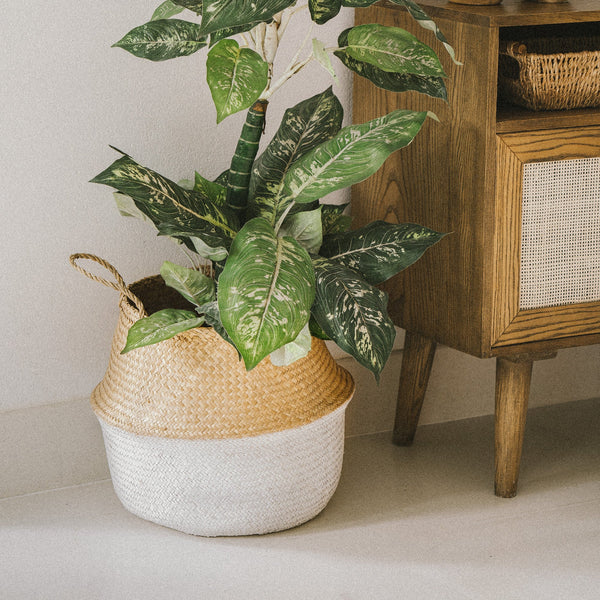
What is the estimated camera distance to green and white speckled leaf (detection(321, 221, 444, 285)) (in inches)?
55.0

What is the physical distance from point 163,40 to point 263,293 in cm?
41

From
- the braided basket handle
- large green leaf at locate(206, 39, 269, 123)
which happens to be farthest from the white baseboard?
large green leaf at locate(206, 39, 269, 123)

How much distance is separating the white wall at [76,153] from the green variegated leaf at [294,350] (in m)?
→ 0.41

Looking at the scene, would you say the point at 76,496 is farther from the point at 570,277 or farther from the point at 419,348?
the point at 570,277

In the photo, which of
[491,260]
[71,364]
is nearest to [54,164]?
[71,364]

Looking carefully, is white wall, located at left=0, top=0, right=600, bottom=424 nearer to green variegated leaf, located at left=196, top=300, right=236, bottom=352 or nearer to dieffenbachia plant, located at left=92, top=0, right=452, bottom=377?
dieffenbachia plant, located at left=92, top=0, right=452, bottom=377

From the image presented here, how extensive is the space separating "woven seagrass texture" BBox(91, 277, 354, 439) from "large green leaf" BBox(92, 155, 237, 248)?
0.16 meters

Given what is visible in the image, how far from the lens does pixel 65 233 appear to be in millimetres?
1611

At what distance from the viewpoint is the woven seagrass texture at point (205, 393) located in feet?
4.63

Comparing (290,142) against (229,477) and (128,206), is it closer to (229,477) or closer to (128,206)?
(128,206)

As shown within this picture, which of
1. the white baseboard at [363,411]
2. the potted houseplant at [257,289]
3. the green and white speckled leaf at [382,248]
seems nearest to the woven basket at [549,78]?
the potted houseplant at [257,289]

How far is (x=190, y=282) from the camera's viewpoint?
4.64 feet

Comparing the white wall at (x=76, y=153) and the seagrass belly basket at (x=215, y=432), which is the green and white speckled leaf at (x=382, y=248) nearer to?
the seagrass belly basket at (x=215, y=432)

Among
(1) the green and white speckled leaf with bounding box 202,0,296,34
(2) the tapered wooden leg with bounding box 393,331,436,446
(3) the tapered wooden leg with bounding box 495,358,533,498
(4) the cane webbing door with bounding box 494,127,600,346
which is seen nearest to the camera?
(1) the green and white speckled leaf with bounding box 202,0,296,34
